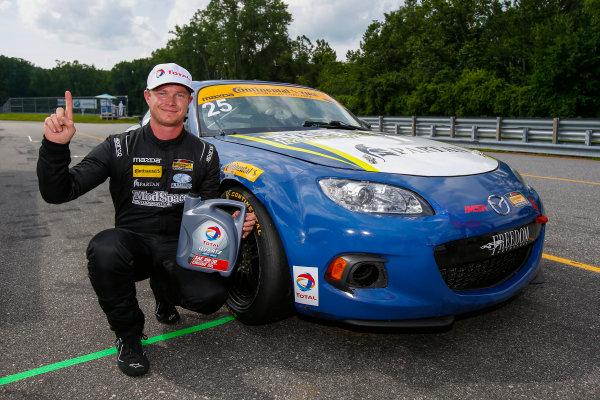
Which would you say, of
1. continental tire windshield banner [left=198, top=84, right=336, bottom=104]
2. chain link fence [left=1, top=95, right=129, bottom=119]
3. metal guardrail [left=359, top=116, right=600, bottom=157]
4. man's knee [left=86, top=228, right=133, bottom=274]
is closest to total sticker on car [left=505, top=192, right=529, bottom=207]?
man's knee [left=86, top=228, right=133, bottom=274]

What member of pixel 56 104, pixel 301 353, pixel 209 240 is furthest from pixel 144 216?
pixel 56 104

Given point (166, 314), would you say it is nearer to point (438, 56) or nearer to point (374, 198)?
point (374, 198)

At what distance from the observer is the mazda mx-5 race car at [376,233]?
82.7 inches

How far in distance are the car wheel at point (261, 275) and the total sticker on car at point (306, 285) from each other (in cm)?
9

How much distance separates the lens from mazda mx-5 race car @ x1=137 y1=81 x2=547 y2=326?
6.89ft

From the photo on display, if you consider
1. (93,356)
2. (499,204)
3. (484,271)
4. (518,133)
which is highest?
(518,133)

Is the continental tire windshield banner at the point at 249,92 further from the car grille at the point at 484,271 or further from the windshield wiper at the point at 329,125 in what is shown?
the car grille at the point at 484,271

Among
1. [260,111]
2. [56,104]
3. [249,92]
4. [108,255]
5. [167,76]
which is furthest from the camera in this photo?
[56,104]

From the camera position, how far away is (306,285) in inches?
87.6

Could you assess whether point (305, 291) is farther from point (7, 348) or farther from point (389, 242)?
point (7, 348)

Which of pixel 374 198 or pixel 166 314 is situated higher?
pixel 374 198

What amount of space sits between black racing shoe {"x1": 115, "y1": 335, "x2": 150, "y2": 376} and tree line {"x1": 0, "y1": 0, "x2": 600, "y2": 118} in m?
17.5

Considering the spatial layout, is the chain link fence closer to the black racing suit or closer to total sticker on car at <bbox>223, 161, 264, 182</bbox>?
total sticker on car at <bbox>223, 161, 264, 182</bbox>

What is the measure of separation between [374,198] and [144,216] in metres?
1.19
